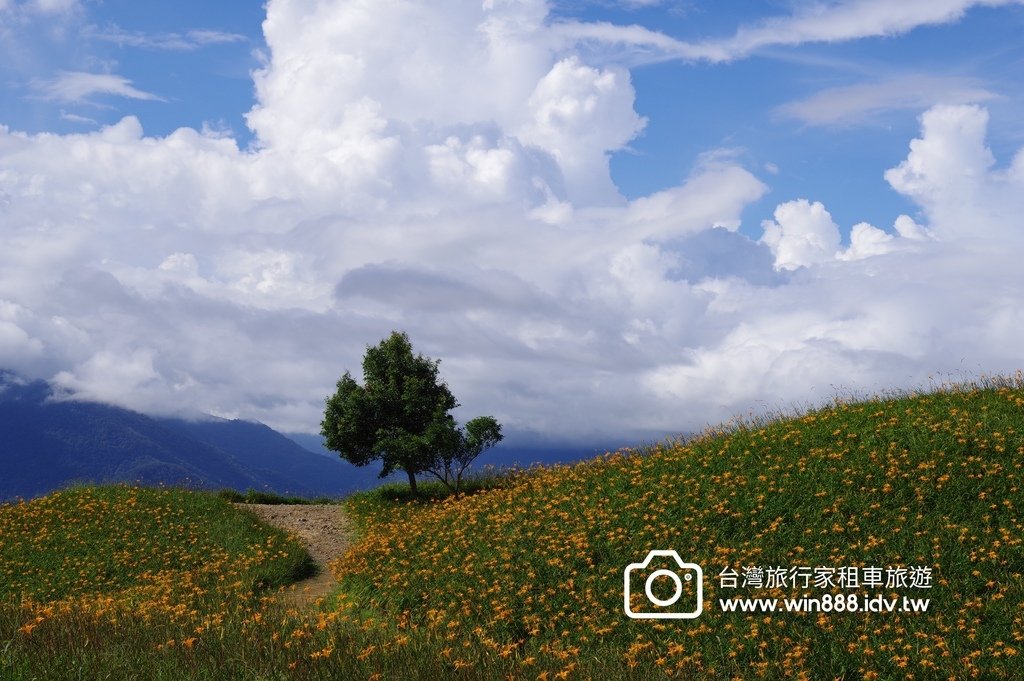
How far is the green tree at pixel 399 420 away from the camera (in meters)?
30.8

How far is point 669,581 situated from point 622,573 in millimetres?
1000

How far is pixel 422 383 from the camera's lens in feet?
105

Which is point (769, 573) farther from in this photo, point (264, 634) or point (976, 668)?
point (264, 634)

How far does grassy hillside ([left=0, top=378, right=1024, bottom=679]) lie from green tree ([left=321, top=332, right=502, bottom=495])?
4.99m

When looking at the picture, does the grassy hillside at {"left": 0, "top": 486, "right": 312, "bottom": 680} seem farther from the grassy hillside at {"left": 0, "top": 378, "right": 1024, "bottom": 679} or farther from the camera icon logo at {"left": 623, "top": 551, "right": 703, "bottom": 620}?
the camera icon logo at {"left": 623, "top": 551, "right": 703, "bottom": 620}

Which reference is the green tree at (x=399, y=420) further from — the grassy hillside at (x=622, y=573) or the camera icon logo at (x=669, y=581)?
the camera icon logo at (x=669, y=581)

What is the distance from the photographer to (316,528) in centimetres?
2894

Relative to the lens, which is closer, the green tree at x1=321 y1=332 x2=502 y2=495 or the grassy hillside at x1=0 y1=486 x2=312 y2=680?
the grassy hillside at x1=0 y1=486 x2=312 y2=680

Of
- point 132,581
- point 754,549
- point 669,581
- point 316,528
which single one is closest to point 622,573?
point 669,581

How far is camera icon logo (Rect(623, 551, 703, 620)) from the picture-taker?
1408 cm

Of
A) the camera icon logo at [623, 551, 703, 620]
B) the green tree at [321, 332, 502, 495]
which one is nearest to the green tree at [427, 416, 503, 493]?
the green tree at [321, 332, 502, 495]

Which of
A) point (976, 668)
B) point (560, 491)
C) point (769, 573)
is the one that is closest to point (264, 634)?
point (769, 573)

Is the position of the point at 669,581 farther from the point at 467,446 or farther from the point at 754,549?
Answer: the point at 467,446

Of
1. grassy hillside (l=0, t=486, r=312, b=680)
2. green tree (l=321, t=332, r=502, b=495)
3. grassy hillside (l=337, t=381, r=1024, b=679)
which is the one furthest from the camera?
green tree (l=321, t=332, r=502, b=495)
